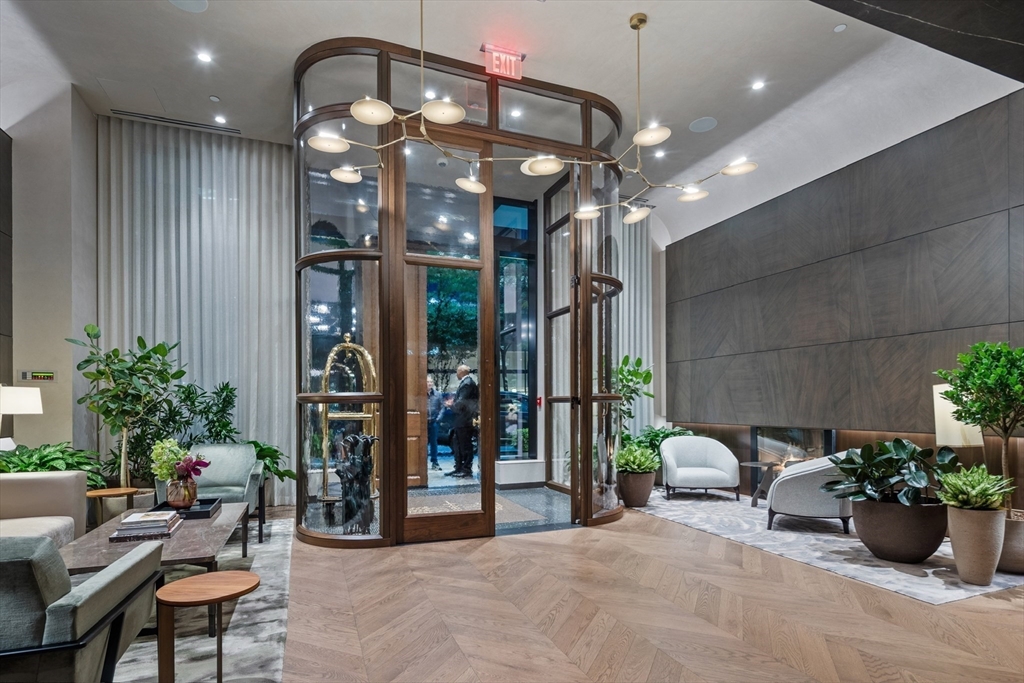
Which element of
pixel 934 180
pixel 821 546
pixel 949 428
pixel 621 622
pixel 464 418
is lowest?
pixel 821 546

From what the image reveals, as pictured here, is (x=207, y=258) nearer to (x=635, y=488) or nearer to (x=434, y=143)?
(x=434, y=143)

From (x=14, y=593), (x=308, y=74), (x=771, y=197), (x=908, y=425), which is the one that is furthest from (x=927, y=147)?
(x=14, y=593)

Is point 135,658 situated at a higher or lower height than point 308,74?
lower

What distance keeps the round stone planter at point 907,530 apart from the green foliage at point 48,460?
627 centimetres

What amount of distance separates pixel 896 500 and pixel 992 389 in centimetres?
105

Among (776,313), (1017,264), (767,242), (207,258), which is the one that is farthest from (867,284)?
(207,258)

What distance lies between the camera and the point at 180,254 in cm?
652

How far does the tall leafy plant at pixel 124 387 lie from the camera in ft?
18.3

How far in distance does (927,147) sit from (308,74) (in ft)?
18.7

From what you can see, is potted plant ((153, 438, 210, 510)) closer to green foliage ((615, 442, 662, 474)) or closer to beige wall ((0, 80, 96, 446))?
beige wall ((0, 80, 96, 446))

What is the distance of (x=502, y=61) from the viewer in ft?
17.6

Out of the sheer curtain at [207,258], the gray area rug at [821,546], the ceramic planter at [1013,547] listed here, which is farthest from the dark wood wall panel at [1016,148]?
the sheer curtain at [207,258]

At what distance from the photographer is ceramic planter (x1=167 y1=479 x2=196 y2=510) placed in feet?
13.3

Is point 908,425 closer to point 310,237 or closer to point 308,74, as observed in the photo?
point 310,237
